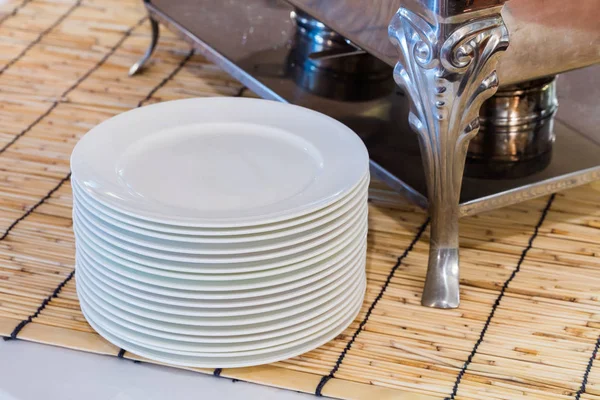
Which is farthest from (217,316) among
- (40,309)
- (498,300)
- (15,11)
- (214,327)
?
(15,11)

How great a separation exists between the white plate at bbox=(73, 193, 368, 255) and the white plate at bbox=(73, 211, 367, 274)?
12mm

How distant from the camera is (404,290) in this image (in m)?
1.10

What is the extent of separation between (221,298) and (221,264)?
4 cm

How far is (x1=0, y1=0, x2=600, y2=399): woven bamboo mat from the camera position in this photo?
944 millimetres

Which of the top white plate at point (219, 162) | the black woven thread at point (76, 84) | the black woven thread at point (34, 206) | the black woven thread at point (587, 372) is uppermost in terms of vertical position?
the top white plate at point (219, 162)

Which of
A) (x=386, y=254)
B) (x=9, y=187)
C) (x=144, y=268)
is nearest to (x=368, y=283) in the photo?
(x=386, y=254)

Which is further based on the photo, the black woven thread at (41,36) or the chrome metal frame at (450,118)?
the black woven thread at (41,36)

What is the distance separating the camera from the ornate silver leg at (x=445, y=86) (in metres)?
0.90

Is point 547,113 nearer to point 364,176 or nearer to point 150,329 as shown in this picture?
point 364,176

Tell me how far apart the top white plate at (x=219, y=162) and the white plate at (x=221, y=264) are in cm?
5

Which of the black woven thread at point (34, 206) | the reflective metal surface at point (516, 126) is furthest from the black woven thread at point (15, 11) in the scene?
the reflective metal surface at point (516, 126)

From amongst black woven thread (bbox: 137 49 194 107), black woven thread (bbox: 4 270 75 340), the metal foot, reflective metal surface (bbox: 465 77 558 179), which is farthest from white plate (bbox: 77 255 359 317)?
the metal foot

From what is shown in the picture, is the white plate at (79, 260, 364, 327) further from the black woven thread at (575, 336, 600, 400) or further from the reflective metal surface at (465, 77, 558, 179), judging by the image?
the reflective metal surface at (465, 77, 558, 179)

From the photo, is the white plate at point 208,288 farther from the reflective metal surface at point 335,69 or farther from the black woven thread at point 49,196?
the reflective metal surface at point 335,69
